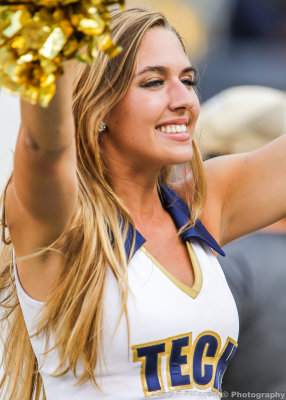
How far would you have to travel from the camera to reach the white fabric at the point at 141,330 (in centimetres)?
186

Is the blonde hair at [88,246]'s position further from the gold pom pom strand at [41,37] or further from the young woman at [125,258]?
the gold pom pom strand at [41,37]

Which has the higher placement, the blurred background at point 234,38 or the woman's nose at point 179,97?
the woman's nose at point 179,97

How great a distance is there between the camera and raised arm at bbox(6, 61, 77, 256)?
132 cm

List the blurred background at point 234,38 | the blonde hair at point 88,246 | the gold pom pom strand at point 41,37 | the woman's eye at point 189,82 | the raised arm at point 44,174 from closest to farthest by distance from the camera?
the gold pom pom strand at point 41,37 → the raised arm at point 44,174 → the blonde hair at point 88,246 → the woman's eye at point 189,82 → the blurred background at point 234,38

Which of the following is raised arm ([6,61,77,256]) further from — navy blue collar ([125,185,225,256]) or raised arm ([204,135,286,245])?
raised arm ([204,135,286,245])

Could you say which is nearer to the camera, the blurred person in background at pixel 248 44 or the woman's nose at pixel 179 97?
the woman's nose at pixel 179 97

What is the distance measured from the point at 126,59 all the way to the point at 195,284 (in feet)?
1.86

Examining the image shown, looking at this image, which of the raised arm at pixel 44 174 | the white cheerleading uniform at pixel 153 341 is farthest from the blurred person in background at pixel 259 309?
the raised arm at pixel 44 174

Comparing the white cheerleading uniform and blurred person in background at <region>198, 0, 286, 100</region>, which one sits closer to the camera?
the white cheerleading uniform

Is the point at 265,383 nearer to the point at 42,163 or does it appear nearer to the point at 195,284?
the point at 195,284

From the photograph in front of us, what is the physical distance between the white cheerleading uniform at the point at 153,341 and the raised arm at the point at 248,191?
28cm

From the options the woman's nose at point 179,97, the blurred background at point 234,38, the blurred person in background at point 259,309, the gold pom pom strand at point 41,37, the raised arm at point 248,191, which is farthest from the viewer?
the blurred background at point 234,38

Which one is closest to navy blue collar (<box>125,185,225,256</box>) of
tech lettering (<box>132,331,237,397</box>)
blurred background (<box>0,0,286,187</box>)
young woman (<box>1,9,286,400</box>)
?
young woman (<box>1,9,286,400</box>)

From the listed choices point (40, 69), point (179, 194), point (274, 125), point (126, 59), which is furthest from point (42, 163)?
point (274, 125)
